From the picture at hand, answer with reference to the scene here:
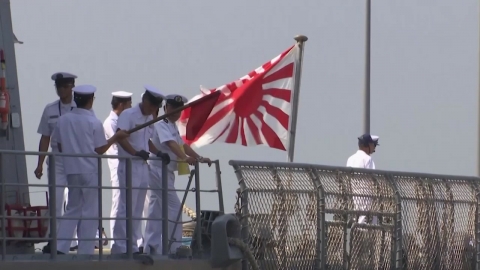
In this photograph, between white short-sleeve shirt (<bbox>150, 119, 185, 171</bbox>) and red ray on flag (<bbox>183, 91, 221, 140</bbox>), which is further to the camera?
red ray on flag (<bbox>183, 91, 221, 140</bbox>)

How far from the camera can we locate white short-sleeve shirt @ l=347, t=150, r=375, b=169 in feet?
50.8

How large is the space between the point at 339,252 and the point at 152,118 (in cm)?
237

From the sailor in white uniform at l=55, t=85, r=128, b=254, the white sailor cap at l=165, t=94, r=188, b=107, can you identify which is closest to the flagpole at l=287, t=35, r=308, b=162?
the white sailor cap at l=165, t=94, r=188, b=107

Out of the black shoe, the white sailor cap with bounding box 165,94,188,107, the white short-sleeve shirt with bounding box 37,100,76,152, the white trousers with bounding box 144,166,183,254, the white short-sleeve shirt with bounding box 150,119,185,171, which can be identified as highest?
the white sailor cap with bounding box 165,94,188,107

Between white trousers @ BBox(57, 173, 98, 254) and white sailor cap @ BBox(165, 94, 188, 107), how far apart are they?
123cm

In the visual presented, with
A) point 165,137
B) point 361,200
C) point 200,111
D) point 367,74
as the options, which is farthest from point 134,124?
point 367,74

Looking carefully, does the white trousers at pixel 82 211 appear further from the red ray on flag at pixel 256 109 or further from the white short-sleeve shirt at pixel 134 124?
the red ray on flag at pixel 256 109

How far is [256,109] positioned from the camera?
16.4m

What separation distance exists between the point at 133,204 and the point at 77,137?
33.6 inches

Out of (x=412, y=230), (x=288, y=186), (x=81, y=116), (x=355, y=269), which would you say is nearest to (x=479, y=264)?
(x=412, y=230)

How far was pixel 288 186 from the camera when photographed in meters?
12.0

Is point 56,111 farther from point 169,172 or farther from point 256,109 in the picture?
point 256,109

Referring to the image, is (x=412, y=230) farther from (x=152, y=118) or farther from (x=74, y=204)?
(x=74, y=204)

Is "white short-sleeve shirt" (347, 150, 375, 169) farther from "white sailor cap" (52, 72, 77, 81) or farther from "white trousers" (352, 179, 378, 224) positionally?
"white sailor cap" (52, 72, 77, 81)
